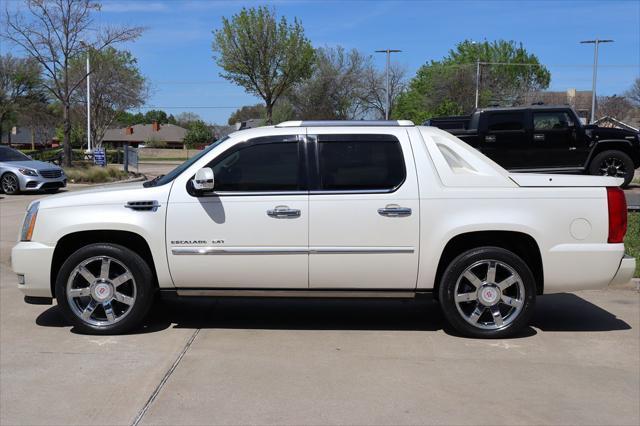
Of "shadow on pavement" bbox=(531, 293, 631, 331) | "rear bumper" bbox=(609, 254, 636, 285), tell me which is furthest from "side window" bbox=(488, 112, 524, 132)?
"rear bumper" bbox=(609, 254, 636, 285)

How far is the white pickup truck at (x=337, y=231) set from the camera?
17.5 feet

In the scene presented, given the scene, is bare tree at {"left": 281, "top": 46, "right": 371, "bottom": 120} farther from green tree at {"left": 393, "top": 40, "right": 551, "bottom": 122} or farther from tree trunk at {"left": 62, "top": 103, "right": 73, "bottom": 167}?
tree trunk at {"left": 62, "top": 103, "right": 73, "bottom": 167}

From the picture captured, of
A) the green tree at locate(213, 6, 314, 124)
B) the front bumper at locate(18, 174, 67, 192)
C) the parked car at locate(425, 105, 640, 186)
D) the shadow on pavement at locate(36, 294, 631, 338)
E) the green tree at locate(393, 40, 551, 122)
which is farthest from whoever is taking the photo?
the green tree at locate(393, 40, 551, 122)

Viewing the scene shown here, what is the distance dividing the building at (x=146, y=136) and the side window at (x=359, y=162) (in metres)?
100

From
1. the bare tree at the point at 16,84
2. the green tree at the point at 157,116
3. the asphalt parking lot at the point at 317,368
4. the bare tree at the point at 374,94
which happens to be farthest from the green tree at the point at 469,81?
the green tree at the point at 157,116

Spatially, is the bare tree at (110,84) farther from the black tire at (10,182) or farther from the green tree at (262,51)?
the black tire at (10,182)

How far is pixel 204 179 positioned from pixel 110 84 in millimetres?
41933

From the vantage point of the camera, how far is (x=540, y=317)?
6277 mm

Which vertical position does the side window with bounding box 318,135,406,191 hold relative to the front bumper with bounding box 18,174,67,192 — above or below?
above

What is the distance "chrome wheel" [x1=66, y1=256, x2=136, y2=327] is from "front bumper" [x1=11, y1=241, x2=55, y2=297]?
21 centimetres

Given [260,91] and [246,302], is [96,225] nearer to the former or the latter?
[246,302]

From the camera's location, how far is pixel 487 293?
5445mm

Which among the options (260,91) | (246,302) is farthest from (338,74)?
(246,302)

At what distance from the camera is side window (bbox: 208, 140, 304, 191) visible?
17.8 feet
